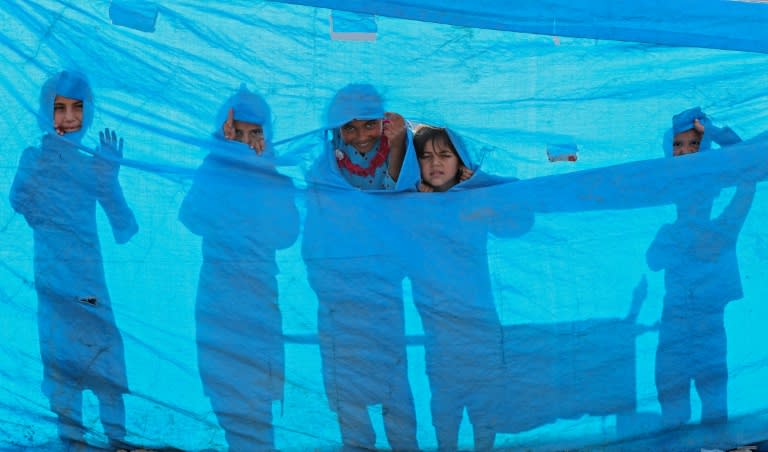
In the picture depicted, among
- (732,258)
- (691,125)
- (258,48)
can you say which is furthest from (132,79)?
(732,258)

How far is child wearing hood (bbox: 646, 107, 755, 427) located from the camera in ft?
13.8

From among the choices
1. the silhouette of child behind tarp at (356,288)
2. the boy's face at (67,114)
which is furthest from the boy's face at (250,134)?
the boy's face at (67,114)

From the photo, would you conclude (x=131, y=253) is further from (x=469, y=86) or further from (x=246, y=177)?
(x=469, y=86)

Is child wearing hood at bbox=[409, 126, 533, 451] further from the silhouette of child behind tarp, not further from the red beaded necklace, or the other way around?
the red beaded necklace

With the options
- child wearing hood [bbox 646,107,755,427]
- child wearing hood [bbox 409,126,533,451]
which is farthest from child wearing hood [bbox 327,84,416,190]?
child wearing hood [bbox 646,107,755,427]

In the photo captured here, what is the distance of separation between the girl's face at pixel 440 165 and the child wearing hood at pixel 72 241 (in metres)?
1.15

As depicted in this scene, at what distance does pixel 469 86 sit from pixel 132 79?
1.27 metres

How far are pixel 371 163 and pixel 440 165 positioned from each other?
0.31m

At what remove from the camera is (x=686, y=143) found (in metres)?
4.24

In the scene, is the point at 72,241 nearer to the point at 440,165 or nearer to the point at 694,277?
the point at 440,165

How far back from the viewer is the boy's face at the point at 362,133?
4.28m

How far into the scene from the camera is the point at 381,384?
412 cm

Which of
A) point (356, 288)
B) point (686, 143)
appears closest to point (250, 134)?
point (356, 288)

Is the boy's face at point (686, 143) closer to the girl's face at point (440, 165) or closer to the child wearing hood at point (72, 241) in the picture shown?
the girl's face at point (440, 165)
